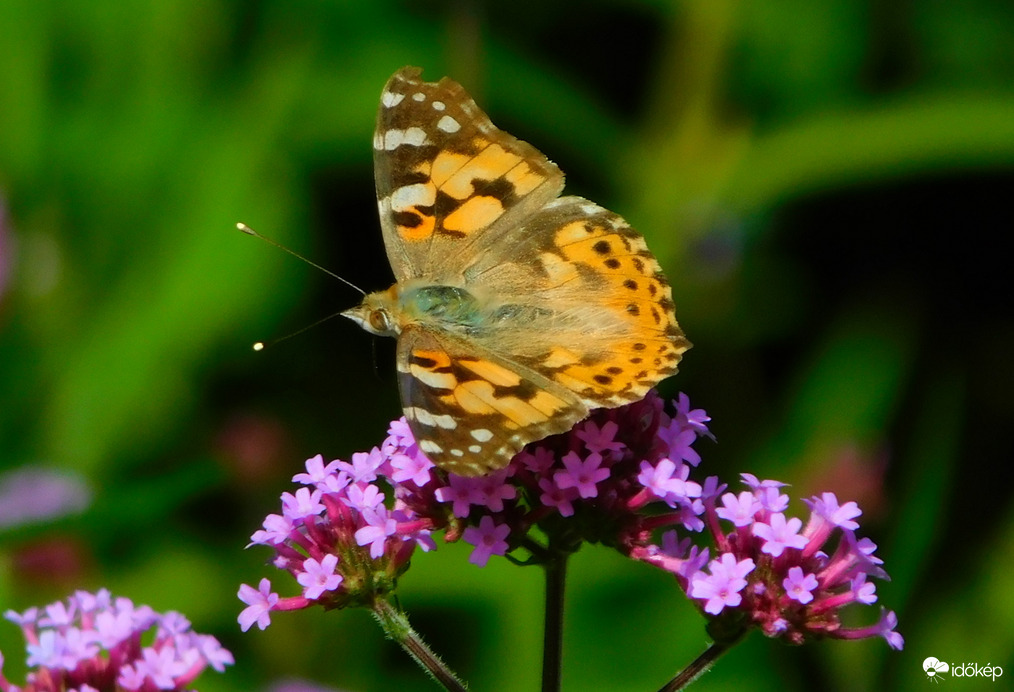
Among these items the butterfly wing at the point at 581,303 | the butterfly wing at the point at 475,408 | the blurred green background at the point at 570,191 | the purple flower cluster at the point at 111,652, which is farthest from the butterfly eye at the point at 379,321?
the blurred green background at the point at 570,191

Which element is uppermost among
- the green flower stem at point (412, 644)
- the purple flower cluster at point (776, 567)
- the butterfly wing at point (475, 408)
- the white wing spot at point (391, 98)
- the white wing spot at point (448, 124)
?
the white wing spot at point (391, 98)

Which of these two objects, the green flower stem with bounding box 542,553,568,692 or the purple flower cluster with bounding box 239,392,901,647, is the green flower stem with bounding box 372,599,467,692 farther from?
the green flower stem with bounding box 542,553,568,692

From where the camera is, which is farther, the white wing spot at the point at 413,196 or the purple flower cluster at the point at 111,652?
the white wing spot at the point at 413,196

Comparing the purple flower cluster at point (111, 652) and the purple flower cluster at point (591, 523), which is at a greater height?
the purple flower cluster at point (591, 523)

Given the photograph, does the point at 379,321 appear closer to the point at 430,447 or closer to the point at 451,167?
the point at 451,167

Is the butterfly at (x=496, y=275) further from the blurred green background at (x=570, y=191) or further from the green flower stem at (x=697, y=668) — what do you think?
the blurred green background at (x=570, y=191)

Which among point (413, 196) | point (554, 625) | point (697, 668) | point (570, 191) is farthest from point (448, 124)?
point (570, 191)

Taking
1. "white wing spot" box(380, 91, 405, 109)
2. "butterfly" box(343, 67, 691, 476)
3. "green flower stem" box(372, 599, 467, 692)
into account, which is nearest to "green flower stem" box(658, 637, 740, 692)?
"green flower stem" box(372, 599, 467, 692)
